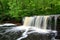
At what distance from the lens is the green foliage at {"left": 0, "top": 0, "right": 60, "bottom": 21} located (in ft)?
44.0

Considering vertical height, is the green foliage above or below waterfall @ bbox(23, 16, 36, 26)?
above

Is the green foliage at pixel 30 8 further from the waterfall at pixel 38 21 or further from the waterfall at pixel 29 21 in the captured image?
the waterfall at pixel 38 21

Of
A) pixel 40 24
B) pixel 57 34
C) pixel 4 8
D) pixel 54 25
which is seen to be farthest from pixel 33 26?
pixel 4 8

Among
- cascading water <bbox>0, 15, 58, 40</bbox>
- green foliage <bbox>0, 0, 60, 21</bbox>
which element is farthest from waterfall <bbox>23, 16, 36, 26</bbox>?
green foliage <bbox>0, 0, 60, 21</bbox>

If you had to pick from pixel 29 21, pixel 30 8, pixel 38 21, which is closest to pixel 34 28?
pixel 38 21

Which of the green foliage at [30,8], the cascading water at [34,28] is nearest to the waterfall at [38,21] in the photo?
the cascading water at [34,28]

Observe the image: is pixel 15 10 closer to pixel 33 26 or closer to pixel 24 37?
pixel 33 26

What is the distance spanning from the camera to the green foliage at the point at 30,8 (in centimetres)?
1340

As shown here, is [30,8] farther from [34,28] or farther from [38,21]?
[34,28]

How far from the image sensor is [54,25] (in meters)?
10.0

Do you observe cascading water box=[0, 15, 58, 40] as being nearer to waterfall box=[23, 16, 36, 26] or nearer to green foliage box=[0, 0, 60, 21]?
waterfall box=[23, 16, 36, 26]

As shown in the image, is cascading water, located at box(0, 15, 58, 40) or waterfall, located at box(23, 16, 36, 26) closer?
cascading water, located at box(0, 15, 58, 40)

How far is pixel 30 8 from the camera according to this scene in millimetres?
14172

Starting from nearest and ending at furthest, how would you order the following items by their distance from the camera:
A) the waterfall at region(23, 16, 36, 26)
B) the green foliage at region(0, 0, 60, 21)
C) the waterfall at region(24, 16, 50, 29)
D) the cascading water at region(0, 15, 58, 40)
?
the cascading water at region(0, 15, 58, 40)
the waterfall at region(24, 16, 50, 29)
the waterfall at region(23, 16, 36, 26)
the green foliage at region(0, 0, 60, 21)
